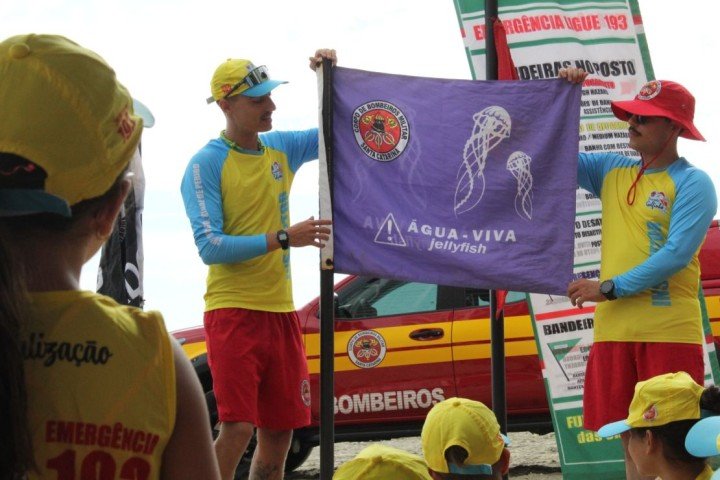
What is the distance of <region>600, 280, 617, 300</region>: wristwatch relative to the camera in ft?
17.1

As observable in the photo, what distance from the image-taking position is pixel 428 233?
223 inches

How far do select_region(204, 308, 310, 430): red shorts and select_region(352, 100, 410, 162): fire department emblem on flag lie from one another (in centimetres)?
93

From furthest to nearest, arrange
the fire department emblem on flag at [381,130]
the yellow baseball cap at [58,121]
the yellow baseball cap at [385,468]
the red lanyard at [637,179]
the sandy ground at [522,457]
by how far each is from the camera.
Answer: the sandy ground at [522,457] < the fire department emblem on flag at [381,130] < the red lanyard at [637,179] < the yellow baseball cap at [385,468] < the yellow baseball cap at [58,121]

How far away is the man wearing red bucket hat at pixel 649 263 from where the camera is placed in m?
5.18

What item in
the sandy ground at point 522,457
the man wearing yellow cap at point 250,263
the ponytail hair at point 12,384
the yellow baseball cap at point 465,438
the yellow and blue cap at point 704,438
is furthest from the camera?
the sandy ground at point 522,457

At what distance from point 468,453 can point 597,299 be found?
6.00ft

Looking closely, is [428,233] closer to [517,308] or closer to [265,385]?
[265,385]

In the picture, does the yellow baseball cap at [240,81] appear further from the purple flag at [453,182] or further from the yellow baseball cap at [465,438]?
the yellow baseball cap at [465,438]

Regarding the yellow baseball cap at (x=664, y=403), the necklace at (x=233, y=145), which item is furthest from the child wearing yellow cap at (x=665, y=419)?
the necklace at (x=233, y=145)

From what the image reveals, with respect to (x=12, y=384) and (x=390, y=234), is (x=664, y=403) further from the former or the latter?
(x=12, y=384)

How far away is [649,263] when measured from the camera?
5117 mm

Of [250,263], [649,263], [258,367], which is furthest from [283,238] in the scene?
[649,263]

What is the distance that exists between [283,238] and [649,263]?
1.68m

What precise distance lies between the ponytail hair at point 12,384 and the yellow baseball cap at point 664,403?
10.5 ft
